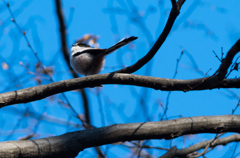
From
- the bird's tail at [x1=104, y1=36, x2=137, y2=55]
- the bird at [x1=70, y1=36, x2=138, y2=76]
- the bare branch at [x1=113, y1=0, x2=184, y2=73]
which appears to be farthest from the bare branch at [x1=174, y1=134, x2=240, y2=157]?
the bird at [x1=70, y1=36, x2=138, y2=76]

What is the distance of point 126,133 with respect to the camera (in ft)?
8.37

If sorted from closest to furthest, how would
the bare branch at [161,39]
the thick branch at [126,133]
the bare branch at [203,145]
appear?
1. the bare branch at [161,39]
2. the thick branch at [126,133]
3. the bare branch at [203,145]

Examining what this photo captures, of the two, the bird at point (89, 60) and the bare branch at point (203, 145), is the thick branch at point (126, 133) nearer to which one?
the bare branch at point (203, 145)

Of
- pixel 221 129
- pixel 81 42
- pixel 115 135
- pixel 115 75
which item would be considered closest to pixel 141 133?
pixel 115 135

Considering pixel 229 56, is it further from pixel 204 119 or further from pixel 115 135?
pixel 115 135

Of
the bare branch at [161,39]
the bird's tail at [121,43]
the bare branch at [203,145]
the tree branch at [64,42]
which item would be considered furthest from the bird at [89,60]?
the bare branch at [203,145]

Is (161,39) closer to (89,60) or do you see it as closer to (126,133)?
(126,133)

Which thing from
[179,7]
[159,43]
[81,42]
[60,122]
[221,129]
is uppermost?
[81,42]

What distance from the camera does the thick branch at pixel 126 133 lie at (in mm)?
2410

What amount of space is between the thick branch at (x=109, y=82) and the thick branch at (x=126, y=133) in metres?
0.40

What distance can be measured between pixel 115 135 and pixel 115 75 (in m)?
0.74

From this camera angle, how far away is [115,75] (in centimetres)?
277

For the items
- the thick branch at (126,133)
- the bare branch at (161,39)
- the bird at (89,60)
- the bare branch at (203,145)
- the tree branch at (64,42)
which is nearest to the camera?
the bare branch at (161,39)

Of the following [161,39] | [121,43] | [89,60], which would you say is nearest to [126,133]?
[161,39]
